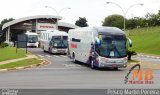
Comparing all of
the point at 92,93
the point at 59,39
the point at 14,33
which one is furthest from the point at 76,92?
the point at 14,33

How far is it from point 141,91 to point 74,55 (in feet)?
72.5

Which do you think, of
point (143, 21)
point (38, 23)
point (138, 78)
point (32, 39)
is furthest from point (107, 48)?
point (143, 21)

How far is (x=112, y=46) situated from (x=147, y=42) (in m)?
54.6

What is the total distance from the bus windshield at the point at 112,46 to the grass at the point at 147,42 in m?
36.7

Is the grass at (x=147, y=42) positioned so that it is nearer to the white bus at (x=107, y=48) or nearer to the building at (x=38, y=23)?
the building at (x=38, y=23)

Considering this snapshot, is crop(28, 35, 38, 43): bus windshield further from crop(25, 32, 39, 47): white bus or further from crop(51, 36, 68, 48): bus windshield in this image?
crop(51, 36, 68, 48): bus windshield

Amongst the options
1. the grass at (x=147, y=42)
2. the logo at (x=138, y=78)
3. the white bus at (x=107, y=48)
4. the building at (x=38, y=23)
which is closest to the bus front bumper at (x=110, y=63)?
the white bus at (x=107, y=48)

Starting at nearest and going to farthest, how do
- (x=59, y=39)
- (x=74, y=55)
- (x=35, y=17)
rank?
(x=74, y=55)
(x=59, y=39)
(x=35, y=17)

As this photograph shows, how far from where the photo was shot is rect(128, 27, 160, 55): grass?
73.9 metres

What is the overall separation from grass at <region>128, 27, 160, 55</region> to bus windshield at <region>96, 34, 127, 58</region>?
3673 centimetres

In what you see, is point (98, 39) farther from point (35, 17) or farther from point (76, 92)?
point (35, 17)

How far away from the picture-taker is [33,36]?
261 feet

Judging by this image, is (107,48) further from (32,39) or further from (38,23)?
(38,23)

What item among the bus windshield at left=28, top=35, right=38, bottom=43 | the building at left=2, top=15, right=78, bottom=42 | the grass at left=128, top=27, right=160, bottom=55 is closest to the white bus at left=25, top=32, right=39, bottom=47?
the bus windshield at left=28, top=35, right=38, bottom=43
